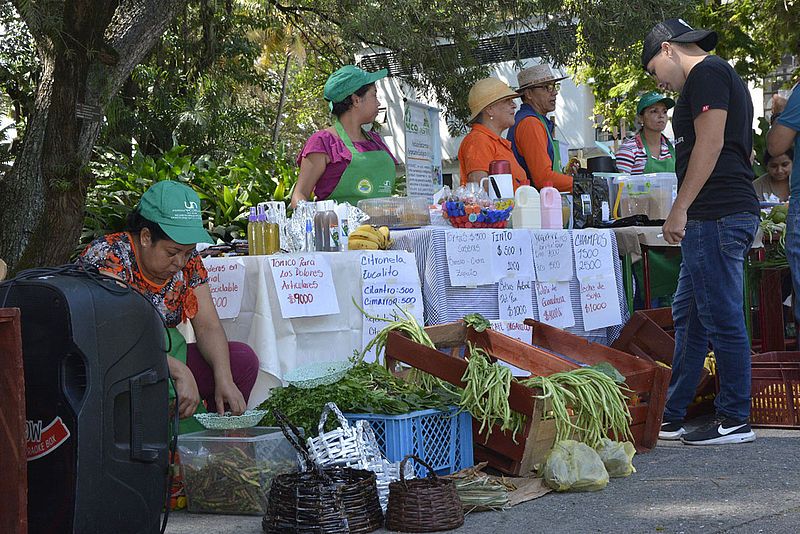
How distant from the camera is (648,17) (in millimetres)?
8891

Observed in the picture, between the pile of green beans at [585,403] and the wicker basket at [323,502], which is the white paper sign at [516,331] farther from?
the wicker basket at [323,502]

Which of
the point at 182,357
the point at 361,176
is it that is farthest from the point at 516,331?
the point at 182,357

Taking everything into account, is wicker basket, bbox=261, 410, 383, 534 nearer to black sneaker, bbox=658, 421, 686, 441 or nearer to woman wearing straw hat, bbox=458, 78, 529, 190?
black sneaker, bbox=658, 421, 686, 441

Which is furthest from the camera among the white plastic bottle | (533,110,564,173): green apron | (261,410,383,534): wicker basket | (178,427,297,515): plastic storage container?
(533,110,564,173): green apron

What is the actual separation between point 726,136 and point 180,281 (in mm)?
2682

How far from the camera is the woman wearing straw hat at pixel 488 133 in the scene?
6.55m

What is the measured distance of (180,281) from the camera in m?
4.40

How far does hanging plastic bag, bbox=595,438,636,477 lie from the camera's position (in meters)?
4.37

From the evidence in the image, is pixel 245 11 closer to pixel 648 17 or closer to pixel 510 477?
pixel 648 17

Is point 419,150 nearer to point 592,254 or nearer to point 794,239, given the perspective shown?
point 592,254

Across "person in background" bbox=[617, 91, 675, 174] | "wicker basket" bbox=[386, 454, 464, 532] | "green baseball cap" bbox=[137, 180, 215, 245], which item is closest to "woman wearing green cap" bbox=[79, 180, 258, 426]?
"green baseball cap" bbox=[137, 180, 215, 245]

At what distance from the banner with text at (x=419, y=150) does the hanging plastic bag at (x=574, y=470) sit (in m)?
4.60

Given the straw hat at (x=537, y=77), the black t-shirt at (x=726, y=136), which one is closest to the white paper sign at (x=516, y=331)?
the black t-shirt at (x=726, y=136)

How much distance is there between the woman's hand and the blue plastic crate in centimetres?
61
